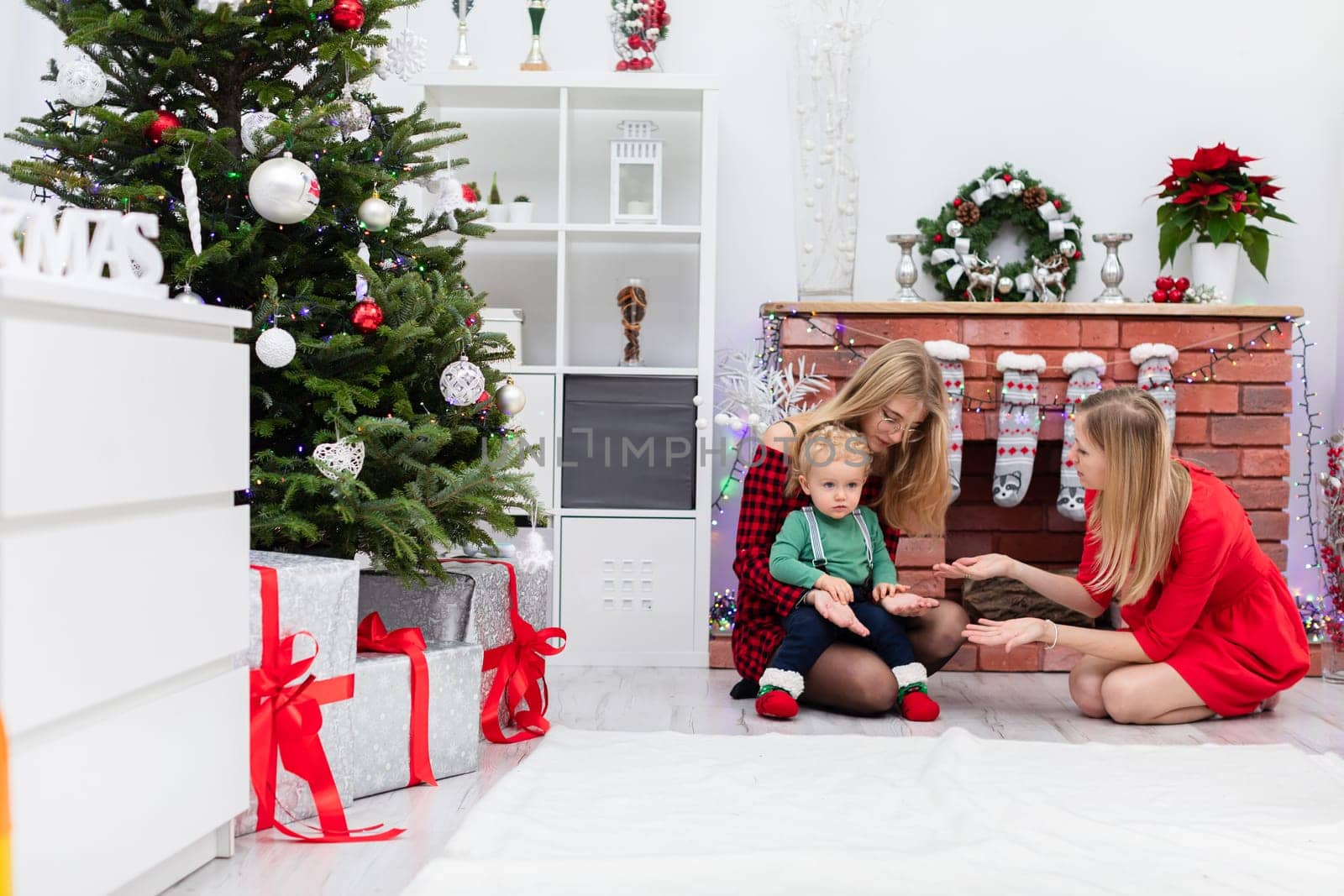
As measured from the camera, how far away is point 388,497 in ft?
6.77

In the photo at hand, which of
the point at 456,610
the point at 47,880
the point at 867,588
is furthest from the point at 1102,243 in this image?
the point at 47,880

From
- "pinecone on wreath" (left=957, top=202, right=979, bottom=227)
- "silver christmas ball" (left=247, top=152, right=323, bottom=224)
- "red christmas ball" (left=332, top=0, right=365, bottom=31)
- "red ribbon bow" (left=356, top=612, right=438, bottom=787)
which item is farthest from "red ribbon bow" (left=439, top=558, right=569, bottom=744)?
"pinecone on wreath" (left=957, top=202, right=979, bottom=227)

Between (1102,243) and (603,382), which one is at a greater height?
(1102,243)

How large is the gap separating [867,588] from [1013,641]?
427 mm

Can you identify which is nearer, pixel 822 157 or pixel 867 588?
pixel 867 588

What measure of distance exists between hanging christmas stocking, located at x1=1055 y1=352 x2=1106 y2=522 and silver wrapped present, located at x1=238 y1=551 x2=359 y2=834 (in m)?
2.06

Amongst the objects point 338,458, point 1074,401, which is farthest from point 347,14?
point 1074,401

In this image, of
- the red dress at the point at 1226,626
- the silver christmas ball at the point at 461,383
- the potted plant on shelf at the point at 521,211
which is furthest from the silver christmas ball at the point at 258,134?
the red dress at the point at 1226,626

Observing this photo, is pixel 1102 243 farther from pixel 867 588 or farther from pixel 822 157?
pixel 867 588

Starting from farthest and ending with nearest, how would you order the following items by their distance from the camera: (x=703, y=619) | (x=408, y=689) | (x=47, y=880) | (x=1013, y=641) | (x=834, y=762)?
(x=703, y=619), (x=1013, y=641), (x=834, y=762), (x=408, y=689), (x=47, y=880)

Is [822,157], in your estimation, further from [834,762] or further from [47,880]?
[47,880]

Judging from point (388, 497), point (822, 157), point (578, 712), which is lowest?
point (578, 712)

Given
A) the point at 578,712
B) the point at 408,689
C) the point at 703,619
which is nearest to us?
the point at 408,689

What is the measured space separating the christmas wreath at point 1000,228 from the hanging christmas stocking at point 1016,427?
15.1 inches
